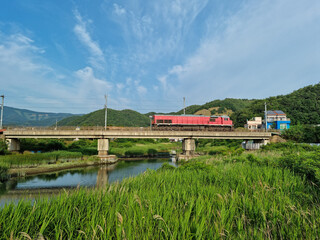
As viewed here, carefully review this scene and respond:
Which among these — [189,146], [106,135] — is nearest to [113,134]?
[106,135]

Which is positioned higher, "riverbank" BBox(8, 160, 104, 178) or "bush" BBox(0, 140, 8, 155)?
"bush" BBox(0, 140, 8, 155)

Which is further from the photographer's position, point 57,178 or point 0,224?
point 57,178

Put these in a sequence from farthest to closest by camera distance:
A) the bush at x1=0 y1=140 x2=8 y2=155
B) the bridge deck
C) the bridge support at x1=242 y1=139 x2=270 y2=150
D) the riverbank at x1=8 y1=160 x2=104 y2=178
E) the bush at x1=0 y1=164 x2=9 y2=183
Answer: the bridge support at x1=242 y1=139 x2=270 y2=150, the bridge deck, the bush at x1=0 y1=140 x2=8 y2=155, the riverbank at x1=8 y1=160 x2=104 y2=178, the bush at x1=0 y1=164 x2=9 y2=183

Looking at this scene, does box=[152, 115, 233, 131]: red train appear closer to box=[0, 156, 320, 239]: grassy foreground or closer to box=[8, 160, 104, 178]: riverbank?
box=[8, 160, 104, 178]: riverbank

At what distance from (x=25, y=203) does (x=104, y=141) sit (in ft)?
101

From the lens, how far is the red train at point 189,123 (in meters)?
40.3

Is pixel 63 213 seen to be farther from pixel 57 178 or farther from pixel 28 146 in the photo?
pixel 28 146

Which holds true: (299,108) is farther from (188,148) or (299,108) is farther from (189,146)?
(188,148)

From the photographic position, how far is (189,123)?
41.1 m

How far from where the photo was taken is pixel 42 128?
114 feet

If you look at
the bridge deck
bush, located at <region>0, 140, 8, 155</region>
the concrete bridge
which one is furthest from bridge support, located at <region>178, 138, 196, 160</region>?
bush, located at <region>0, 140, 8, 155</region>

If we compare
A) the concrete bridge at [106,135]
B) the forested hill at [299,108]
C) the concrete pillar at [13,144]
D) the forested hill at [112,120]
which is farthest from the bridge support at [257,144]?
the forested hill at [112,120]

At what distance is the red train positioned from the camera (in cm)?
4034

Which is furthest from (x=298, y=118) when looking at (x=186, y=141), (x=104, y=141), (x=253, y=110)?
(x=104, y=141)
